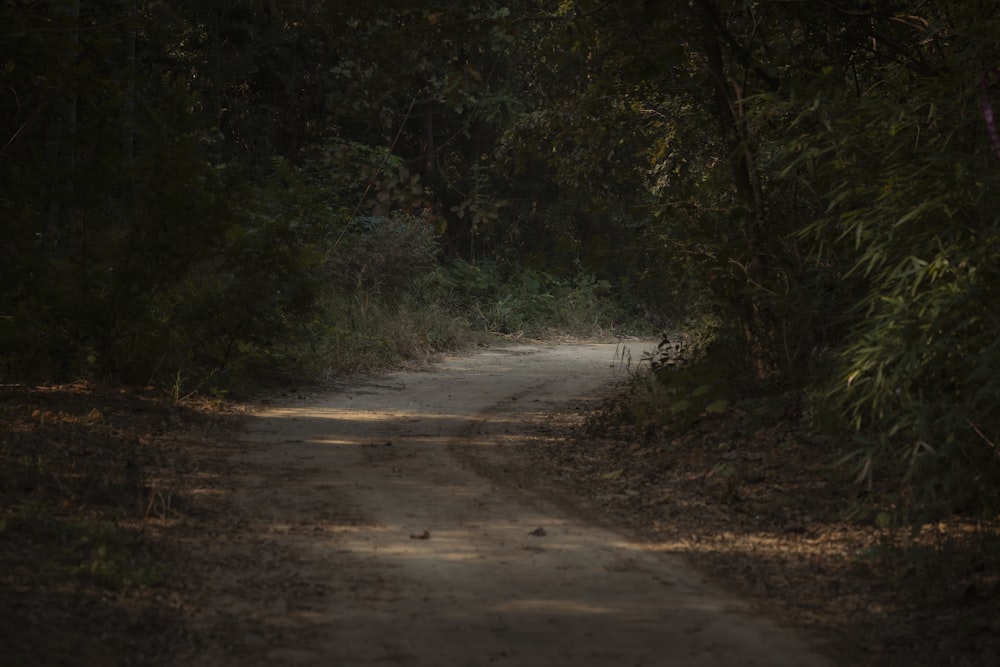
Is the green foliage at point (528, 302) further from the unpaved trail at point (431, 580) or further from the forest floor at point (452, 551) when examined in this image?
the unpaved trail at point (431, 580)

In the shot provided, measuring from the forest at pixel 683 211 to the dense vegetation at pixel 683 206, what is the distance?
3 cm

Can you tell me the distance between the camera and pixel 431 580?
593 centimetres

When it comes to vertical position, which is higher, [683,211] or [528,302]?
[683,211]

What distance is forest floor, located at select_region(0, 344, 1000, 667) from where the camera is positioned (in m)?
5.05

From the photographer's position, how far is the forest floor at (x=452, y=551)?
16.6ft

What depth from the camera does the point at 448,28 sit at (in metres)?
10.1

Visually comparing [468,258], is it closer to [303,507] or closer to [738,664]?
[303,507]

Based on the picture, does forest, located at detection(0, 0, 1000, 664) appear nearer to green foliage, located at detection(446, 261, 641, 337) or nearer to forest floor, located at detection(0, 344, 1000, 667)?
forest floor, located at detection(0, 344, 1000, 667)

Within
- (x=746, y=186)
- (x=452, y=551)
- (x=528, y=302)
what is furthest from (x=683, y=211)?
(x=528, y=302)

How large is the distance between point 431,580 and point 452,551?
0.63 m

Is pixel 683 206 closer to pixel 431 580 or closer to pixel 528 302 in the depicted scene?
pixel 431 580

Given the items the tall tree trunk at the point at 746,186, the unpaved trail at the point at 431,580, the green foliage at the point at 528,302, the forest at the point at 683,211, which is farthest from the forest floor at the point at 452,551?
the green foliage at the point at 528,302

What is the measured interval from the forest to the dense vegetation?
3 cm

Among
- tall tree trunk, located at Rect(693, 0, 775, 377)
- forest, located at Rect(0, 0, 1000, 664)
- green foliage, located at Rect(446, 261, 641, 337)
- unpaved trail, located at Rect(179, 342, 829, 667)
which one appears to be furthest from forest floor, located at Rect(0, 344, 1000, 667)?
green foliage, located at Rect(446, 261, 641, 337)
